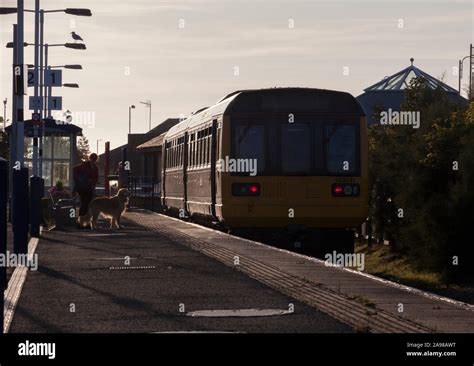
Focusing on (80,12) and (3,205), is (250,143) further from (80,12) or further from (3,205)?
(80,12)

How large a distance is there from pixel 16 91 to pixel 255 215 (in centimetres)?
513

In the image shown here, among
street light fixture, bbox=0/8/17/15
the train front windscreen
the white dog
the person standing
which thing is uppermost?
street light fixture, bbox=0/8/17/15

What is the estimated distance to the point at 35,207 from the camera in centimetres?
2845

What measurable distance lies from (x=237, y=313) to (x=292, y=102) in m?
13.5

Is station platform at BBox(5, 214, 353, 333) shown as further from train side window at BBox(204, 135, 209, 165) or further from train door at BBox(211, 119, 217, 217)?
train side window at BBox(204, 135, 209, 165)

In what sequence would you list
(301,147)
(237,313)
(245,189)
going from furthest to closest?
1. (301,147)
2. (245,189)
3. (237,313)

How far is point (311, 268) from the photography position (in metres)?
18.9

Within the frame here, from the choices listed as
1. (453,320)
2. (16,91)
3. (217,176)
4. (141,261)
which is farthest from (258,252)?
(453,320)

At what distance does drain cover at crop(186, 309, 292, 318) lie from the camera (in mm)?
12820

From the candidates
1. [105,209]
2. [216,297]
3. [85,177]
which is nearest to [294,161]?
[85,177]

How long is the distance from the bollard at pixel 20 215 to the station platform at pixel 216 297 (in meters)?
0.51

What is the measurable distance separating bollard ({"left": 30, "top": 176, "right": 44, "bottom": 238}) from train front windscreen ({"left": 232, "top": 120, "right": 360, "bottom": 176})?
514 cm

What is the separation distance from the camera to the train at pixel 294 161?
84.5 ft

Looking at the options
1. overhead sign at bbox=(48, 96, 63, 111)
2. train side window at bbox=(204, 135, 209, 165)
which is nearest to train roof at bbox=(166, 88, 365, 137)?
train side window at bbox=(204, 135, 209, 165)
